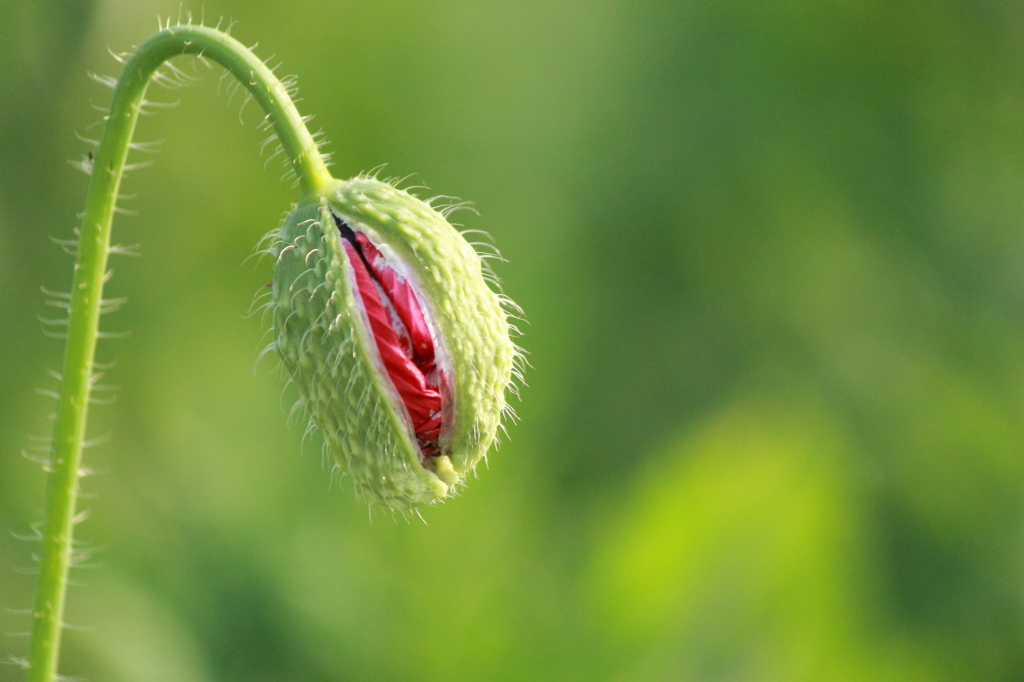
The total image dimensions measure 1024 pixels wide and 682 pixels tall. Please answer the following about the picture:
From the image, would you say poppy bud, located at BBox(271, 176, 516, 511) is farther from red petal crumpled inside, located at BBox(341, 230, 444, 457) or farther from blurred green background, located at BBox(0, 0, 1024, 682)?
blurred green background, located at BBox(0, 0, 1024, 682)

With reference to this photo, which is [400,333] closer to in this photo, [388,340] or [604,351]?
[388,340]

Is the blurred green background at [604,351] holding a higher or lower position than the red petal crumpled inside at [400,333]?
higher

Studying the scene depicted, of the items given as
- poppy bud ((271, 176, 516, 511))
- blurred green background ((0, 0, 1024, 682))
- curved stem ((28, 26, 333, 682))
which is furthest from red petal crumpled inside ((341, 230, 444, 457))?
blurred green background ((0, 0, 1024, 682))

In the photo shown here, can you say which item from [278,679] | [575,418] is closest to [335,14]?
[575,418]

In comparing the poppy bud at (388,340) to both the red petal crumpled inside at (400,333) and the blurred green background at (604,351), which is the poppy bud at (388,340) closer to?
the red petal crumpled inside at (400,333)

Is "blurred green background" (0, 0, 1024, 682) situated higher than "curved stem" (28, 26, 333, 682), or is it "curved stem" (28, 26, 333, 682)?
"blurred green background" (0, 0, 1024, 682)

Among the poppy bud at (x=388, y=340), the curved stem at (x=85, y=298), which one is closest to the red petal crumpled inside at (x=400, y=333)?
the poppy bud at (x=388, y=340)

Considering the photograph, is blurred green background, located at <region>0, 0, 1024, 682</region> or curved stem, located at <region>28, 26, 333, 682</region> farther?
blurred green background, located at <region>0, 0, 1024, 682</region>
